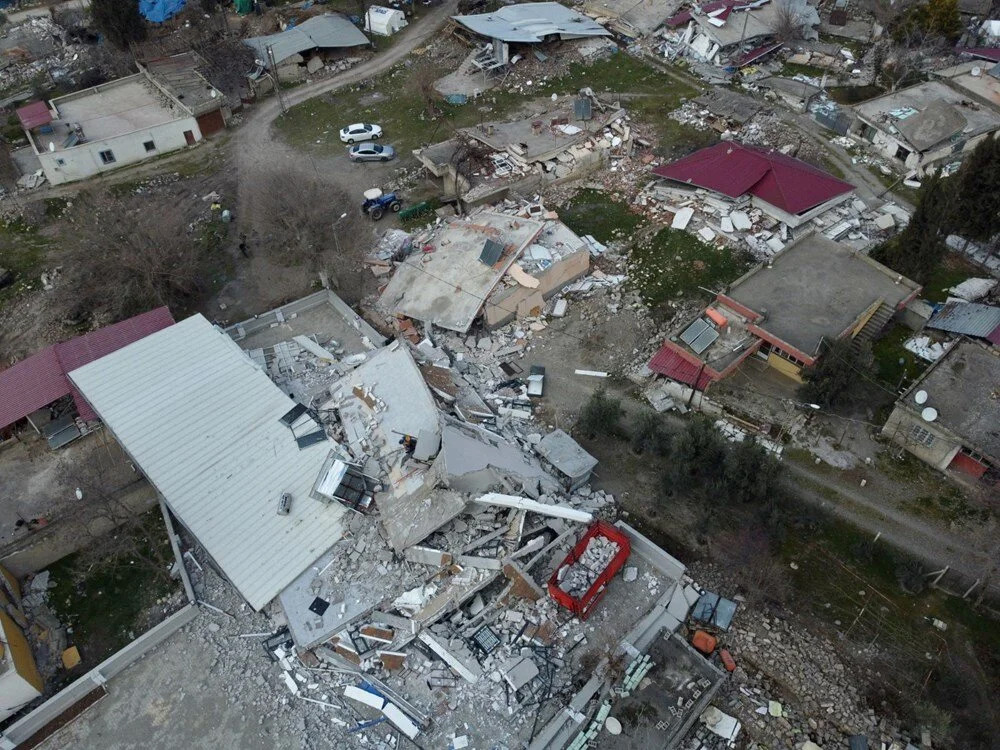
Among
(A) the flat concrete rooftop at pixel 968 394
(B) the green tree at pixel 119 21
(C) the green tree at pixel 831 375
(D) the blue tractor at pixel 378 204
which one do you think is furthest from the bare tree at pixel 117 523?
(B) the green tree at pixel 119 21

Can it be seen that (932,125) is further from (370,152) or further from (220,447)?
(220,447)

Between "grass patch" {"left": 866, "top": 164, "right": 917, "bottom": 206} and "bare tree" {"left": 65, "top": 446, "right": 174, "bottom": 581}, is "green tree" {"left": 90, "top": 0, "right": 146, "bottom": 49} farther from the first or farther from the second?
"grass patch" {"left": 866, "top": 164, "right": 917, "bottom": 206}

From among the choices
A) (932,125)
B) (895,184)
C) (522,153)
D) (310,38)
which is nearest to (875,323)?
(895,184)

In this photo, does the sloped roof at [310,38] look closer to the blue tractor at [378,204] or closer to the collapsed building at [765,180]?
the blue tractor at [378,204]

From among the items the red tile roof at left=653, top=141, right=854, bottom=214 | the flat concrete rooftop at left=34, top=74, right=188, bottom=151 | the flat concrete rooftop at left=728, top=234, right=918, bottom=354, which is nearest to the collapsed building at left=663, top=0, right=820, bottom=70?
the red tile roof at left=653, top=141, right=854, bottom=214

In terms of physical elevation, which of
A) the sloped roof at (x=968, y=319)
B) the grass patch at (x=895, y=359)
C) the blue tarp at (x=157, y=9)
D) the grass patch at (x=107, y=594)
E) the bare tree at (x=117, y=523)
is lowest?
the grass patch at (x=107, y=594)

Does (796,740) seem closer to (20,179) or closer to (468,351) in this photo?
(468,351)
